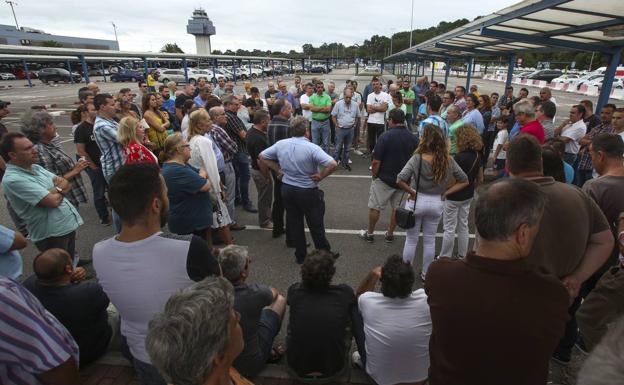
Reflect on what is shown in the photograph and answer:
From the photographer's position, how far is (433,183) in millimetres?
3656

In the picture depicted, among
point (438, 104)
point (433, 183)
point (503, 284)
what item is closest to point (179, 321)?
point (503, 284)

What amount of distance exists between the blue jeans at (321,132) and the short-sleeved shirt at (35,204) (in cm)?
570

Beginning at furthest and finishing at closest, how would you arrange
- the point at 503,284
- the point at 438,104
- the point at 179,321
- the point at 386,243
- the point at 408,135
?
the point at 438,104, the point at 386,243, the point at 408,135, the point at 503,284, the point at 179,321

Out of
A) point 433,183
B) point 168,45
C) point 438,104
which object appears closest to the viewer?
point 433,183

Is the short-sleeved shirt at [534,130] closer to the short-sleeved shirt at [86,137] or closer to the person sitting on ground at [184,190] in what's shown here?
the person sitting on ground at [184,190]

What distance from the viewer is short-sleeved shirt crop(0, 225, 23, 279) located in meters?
2.52

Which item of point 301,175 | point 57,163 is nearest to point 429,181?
point 301,175

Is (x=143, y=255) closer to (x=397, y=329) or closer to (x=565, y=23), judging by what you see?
(x=397, y=329)

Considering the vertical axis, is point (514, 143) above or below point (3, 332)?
above

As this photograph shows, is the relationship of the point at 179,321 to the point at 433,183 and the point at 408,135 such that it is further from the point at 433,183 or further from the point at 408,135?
the point at 408,135

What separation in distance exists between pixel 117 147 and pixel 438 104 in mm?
4914

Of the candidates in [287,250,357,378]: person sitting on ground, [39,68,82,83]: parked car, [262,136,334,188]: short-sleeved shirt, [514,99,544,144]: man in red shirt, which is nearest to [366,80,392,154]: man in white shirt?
[514,99,544,144]: man in red shirt

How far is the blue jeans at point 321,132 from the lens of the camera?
833 centimetres

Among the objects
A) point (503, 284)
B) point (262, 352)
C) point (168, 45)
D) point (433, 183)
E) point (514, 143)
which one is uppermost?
point (168, 45)
